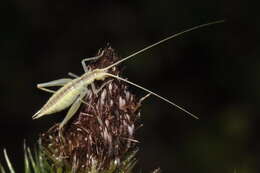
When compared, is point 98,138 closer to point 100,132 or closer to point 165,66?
point 100,132

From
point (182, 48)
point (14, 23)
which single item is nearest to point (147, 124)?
point (182, 48)

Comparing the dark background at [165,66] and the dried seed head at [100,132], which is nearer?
the dried seed head at [100,132]

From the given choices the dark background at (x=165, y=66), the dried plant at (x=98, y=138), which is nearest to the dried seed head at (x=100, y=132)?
the dried plant at (x=98, y=138)

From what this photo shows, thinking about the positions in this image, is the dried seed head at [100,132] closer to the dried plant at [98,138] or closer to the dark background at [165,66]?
the dried plant at [98,138]

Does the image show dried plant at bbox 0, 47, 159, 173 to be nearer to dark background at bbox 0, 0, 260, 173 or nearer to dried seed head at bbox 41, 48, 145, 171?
dried seed head at bbox 41, 48, 145, 171

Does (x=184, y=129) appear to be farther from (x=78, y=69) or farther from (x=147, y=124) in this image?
(x=78, y=69)

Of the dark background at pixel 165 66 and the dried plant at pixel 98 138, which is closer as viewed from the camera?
the dried plant at pixel 98 138

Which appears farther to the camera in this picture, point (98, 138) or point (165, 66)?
point (165, 66)

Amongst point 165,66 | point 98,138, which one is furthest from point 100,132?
point 165,66
